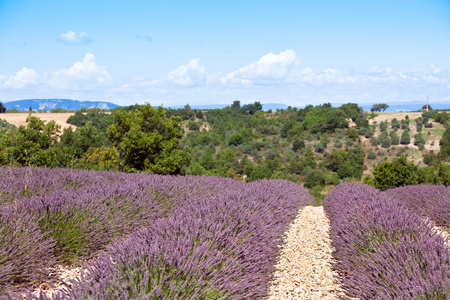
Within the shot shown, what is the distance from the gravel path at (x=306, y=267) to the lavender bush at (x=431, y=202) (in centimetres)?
211

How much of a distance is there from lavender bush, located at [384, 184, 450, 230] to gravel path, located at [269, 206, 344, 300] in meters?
2.11

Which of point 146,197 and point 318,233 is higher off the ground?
point 146,197

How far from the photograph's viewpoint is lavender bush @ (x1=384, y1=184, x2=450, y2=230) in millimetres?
6129

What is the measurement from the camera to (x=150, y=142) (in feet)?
50.4

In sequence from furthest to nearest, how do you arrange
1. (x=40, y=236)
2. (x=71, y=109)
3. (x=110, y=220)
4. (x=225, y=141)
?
(x=71, y=109) < (x=225, y=141) < (x=110, y=220) < (x=40, y=236)

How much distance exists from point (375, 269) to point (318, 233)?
2508 mm

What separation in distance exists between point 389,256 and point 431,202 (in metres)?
4.58

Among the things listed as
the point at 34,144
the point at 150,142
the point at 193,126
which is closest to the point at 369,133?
the point at 193,126

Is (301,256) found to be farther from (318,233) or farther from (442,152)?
(442,152)

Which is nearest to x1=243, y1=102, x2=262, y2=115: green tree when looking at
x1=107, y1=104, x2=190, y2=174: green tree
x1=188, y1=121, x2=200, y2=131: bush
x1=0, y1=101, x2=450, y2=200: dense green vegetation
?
x1=0, y1=101, x2=450, y2=200: dense green vegetation

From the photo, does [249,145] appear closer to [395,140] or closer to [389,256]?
[395,140]

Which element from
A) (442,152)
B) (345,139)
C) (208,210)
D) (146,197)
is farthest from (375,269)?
(345,139)

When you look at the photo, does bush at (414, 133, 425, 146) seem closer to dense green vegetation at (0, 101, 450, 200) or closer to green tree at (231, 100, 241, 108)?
dense green vegetation at (0, 101, 450, 200)

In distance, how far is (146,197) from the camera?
17.4 ft
